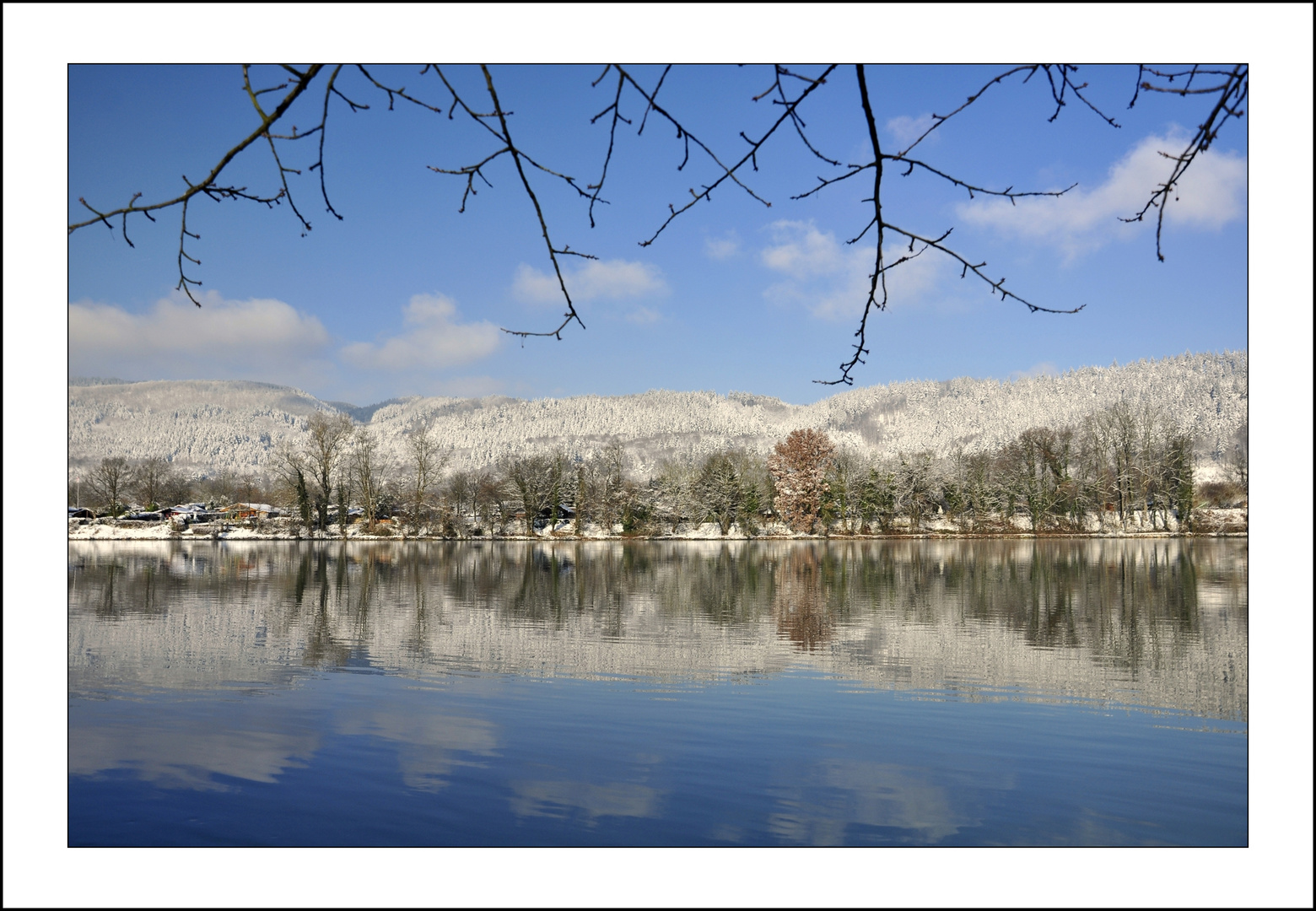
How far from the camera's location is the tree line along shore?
5209 centimetres

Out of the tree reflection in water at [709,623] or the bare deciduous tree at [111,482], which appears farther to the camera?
the bare deciduous tree at [111,482]

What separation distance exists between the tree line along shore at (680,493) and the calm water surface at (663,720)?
3483 cm

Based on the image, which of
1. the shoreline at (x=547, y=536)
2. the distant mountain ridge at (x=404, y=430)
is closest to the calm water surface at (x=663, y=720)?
the distant mountain ridge at (x=404, y=430)

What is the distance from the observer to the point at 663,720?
8.85 meters

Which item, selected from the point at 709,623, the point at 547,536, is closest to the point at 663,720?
the point at 709,623

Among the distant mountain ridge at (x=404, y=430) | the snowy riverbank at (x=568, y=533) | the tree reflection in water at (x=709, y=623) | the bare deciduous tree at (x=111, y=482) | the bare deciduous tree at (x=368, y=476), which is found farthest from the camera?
the bare deciduous tree at (x=368, y=476)

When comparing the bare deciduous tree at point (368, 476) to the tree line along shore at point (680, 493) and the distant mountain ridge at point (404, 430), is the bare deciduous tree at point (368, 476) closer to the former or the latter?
the tree line along shore at point (680, 493)

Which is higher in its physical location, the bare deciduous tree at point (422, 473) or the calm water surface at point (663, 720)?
the bare deciduous tree at point (422, 473)

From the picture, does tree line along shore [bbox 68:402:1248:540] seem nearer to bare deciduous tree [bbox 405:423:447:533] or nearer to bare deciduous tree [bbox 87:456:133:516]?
bare deciduous tree [bbox 405:423:447:533]

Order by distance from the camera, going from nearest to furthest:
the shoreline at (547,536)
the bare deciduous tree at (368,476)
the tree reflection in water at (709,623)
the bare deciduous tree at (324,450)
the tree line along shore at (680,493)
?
the tree reflection in water at (709,623)
the shoreline at (547,536)
the tree line along shore at (680,493)
the bare deciduous tree at (324,450)
the bare deciduous tree at (368,476)

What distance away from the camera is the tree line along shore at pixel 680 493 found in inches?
2051

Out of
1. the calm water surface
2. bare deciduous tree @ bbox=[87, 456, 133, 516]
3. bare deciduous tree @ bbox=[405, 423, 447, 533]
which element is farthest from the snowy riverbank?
the calm water surface

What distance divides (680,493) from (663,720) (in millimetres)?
53547

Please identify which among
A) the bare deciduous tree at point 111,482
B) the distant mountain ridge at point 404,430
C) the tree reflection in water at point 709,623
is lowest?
the tree reflection in water at point 709,623
